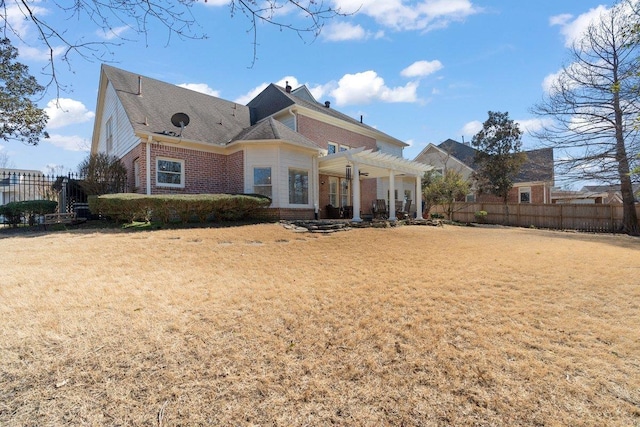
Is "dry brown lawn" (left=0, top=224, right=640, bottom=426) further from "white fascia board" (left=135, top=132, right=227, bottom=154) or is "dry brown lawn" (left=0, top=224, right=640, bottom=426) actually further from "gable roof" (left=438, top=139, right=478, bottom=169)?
"gable roof" (left=438, top=139, right=478, bottom=169)

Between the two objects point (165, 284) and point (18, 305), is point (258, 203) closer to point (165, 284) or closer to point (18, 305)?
point (165, 284)

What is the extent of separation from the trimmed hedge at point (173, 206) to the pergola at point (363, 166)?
369cm

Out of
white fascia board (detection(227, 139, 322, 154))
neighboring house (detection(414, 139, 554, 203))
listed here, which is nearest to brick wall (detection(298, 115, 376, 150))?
white fascia board (detection(227, 139, 322, 154))

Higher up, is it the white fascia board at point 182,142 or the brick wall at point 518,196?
the white fascia board at point 182,142

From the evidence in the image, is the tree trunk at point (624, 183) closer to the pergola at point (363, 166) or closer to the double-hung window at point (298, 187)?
the pergola at point (363, 166)

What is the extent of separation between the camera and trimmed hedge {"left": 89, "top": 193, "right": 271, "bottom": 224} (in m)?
9.20

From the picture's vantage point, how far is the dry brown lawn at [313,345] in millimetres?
2082

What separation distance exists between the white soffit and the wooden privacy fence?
6.64 metres

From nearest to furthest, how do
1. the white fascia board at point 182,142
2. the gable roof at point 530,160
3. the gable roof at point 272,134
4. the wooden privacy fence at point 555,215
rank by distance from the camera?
the white fascia board at point 182,142 < the gable roof at point 272,134 < the wooden privacy fence at point 555,215 < the gable roof at point 530,160

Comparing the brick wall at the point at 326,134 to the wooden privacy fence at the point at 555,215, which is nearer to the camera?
the brick wall at the point at 326,134

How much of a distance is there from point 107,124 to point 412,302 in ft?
58.2

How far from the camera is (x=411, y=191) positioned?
22.4 metres

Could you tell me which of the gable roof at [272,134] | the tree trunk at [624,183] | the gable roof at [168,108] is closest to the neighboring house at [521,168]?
the tree trunk at [624,183]

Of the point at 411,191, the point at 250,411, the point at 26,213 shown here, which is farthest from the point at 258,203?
the point at 411,191
